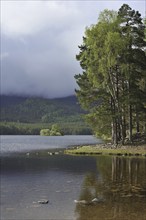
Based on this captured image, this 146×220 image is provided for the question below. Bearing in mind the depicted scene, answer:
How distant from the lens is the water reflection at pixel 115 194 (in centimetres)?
1964

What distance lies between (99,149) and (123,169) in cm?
2252

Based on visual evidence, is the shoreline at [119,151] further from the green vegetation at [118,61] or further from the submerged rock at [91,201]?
the submerged rock at [91,201]

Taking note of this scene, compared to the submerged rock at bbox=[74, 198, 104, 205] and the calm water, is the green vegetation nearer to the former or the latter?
the calm water

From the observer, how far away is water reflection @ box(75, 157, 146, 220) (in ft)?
64.4

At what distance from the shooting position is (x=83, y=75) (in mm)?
73812

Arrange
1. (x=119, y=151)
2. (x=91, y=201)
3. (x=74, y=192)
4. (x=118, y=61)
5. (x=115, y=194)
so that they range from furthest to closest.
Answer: (x=118, y=61) → (x=119, y=151) → (x=74, y=192) → (x=115, y=194) → (x=91, y=201)

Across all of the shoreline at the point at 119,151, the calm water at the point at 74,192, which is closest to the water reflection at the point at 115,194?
the calm water at the point at 74,192

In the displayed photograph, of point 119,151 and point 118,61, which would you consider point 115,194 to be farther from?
point 118,61

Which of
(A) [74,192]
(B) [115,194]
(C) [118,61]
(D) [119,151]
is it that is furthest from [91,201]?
(C) [118,61]

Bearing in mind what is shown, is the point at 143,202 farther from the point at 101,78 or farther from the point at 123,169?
the point at 101,78

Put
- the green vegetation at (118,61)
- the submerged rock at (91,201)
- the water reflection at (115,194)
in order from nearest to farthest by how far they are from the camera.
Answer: the water reflection at (115,194) < the submerged rock at (91,201) < the green vegetation at (118,61)

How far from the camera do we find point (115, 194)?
25.0 metres

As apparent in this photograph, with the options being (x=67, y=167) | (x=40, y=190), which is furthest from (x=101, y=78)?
(x=40, y=190)

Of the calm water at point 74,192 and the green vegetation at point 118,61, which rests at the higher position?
the green vegetation at point 118,61
